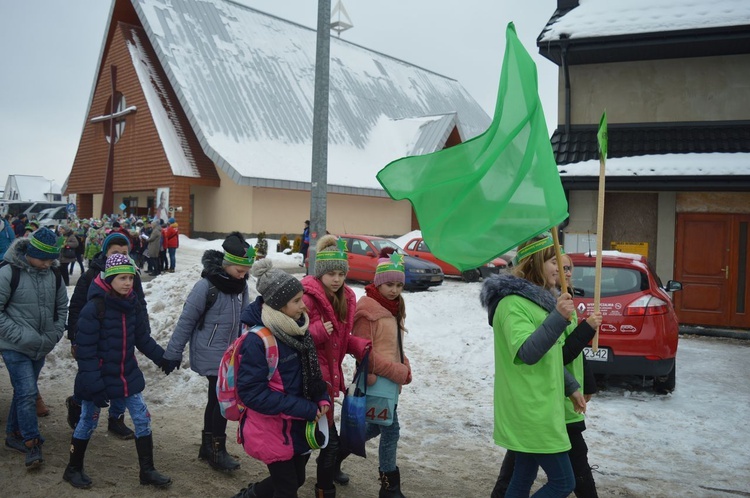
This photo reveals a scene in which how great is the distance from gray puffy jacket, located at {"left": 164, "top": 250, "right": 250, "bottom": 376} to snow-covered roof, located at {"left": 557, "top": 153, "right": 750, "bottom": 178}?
890 centimetres

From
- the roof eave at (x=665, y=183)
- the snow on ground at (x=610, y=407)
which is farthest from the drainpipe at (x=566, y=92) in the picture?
the snow on ground at (x=610, y=407)

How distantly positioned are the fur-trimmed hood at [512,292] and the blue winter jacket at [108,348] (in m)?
2.70

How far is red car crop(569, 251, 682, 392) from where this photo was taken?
7312mm

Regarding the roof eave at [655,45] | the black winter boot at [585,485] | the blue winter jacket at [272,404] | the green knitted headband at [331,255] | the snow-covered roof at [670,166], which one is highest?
the roof eave at [655,45]

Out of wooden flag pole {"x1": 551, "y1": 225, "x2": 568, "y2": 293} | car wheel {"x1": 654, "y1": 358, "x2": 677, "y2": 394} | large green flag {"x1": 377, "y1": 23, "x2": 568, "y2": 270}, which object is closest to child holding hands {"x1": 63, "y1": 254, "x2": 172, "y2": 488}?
large green flag {"x1": 377, "y1": 23, "x2": 568, "y2": 270}

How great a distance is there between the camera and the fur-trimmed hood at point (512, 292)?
332 cm

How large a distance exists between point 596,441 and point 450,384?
2.54 metres

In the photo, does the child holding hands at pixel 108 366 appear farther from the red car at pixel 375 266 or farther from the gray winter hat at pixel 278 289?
the red car at pixel 375 266

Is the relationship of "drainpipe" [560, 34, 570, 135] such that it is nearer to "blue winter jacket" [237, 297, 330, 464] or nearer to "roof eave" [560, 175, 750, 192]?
"roof eave" [560, 175, 750, 192]

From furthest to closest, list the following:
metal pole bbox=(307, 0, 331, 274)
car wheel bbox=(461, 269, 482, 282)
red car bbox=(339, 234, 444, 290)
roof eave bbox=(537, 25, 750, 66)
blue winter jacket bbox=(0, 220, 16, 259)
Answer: car wheel bbox=(461, 269, 482, 282) < red car bbox=(339, 234, 444, 290) < roof eave bbox=(537, 25, 750, 66) < blue winter jacket bbox=(0, 220, 16, 259) < metal pole bbox=(307, 0, 331, 274)

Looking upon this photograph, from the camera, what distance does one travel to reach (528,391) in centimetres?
327

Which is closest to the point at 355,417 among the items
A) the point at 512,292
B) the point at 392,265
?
the point at 392,265

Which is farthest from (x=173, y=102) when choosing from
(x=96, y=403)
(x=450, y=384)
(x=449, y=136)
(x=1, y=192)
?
(x=1, y=192)

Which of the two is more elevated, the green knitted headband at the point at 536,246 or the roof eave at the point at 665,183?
the roof eave at the point at 665,183
